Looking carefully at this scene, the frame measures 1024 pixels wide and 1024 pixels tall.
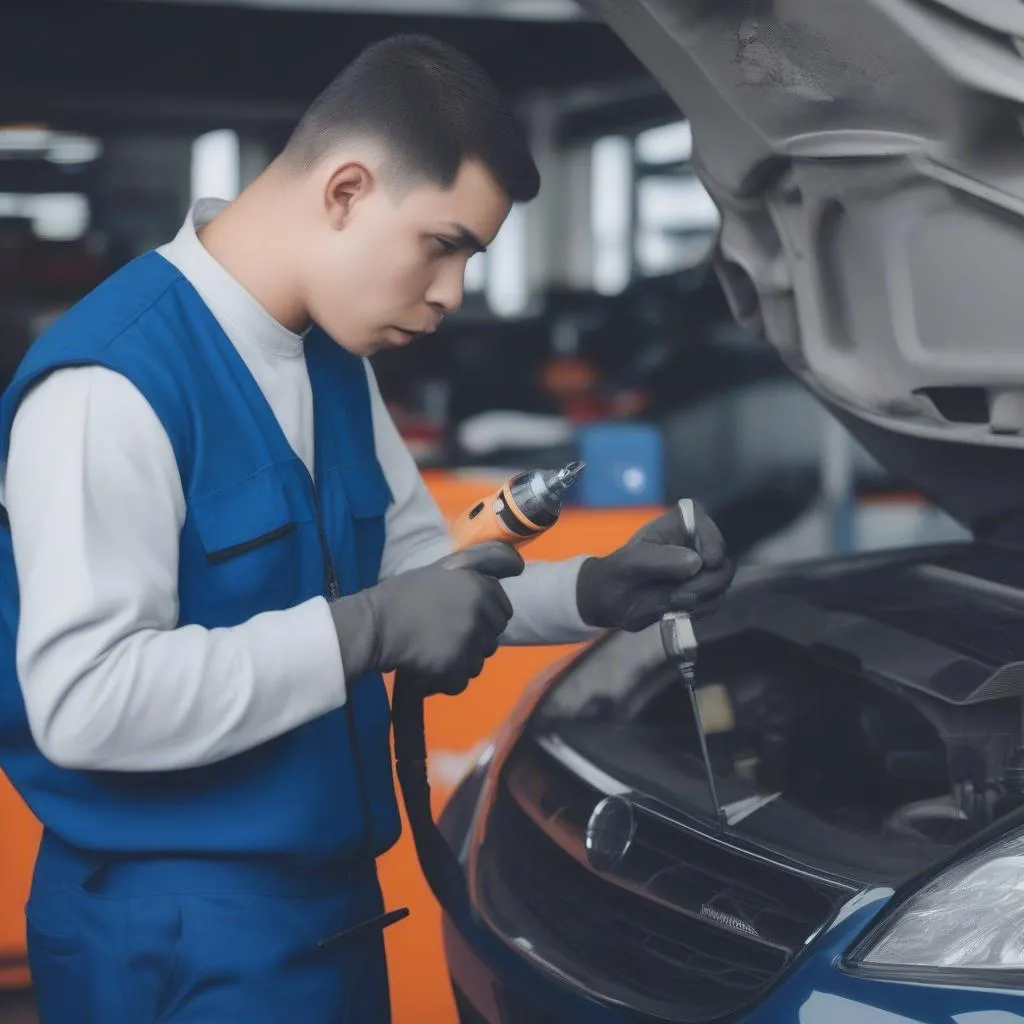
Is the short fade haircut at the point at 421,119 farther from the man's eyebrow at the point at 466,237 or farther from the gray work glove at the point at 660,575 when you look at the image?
the gray work glove at the point at 660,575

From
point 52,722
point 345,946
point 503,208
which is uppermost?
point 503,208

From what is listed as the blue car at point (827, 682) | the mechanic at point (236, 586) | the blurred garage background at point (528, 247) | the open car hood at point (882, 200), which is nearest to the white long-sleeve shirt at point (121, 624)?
the mechanic at point (236, 586)

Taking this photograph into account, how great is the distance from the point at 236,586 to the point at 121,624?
0.16m

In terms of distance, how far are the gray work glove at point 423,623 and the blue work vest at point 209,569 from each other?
0.08 meters

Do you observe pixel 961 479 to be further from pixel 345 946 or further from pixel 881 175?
pixel 345 946

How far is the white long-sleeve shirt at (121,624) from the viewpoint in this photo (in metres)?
1.28

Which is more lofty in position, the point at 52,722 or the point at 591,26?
the point at 591,26

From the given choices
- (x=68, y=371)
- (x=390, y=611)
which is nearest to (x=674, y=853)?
(x=390, y=611)

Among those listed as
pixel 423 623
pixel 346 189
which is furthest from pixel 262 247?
pixel 423 623

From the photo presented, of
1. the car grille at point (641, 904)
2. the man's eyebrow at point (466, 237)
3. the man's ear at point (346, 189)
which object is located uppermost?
the man's ear at point (346, 189)

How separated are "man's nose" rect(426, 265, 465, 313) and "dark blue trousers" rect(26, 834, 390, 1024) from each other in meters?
0.57

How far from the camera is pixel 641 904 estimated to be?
1.71 metres

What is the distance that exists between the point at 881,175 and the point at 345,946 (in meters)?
1.06

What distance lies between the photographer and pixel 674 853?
1.73 meters
